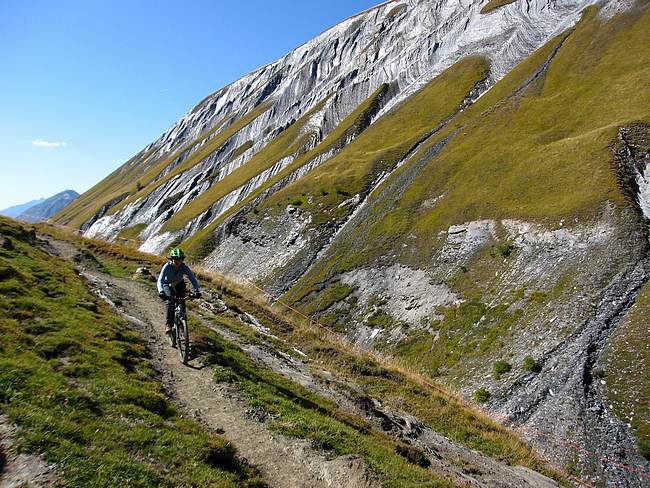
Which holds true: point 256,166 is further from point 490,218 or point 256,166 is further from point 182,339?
point 182,339

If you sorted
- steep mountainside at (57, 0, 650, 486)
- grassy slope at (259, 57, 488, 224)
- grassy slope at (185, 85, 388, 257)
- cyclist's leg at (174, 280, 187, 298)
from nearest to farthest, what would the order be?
cyclist's leg at (174, 280, 187, 298)
steep mountainside at (57, 0, 650, 486)
grassy slope at (259, 57, 488, 224)
grassy slope at (185, 85, 388, 257)

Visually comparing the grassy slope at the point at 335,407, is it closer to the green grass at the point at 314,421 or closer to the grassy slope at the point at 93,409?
the green grass at the point at 314,421

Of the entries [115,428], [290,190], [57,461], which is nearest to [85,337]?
[115,428]

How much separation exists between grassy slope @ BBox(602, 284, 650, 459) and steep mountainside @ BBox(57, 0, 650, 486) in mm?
93

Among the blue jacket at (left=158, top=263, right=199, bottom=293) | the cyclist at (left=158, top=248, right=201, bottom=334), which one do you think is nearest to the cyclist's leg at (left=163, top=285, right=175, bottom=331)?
the cyclist at (left=158, top=248, right=201, bottom=334)

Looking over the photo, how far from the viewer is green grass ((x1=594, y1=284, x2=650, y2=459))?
20906 millimetres

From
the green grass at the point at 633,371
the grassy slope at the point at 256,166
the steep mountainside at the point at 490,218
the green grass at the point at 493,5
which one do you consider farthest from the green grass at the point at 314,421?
the green grass at the point at 493,5

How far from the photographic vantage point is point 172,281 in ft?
49.8

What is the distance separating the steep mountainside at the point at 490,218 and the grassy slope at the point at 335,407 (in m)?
5.48

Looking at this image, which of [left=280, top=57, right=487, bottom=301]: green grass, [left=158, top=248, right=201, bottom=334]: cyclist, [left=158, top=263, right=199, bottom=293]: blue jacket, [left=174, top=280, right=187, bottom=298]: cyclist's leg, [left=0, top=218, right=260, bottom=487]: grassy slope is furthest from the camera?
[left=280, top=57, right=487, bottom=301]: green grass

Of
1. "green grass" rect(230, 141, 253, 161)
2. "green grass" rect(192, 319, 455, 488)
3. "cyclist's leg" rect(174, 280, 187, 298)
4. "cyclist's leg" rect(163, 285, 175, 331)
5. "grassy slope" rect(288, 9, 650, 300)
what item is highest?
"green grass" rect(230, 141, 253, 161)

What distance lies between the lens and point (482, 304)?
3272 centimetres

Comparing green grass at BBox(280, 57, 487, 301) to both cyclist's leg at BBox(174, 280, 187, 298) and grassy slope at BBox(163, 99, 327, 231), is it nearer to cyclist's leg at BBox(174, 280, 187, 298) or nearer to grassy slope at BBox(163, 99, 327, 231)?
grassy slope at BBox(163, 99, 327, 231)

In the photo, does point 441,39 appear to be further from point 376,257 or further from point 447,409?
point 447,409
